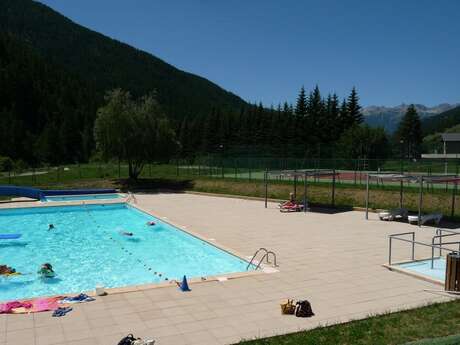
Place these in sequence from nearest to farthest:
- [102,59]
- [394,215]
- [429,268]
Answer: [429,268] → [394,215] → [102,59]

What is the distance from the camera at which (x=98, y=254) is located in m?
14.0

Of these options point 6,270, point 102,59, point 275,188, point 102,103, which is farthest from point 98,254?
point 102,59

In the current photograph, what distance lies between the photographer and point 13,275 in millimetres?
11305

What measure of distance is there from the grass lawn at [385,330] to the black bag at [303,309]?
665 millimetres

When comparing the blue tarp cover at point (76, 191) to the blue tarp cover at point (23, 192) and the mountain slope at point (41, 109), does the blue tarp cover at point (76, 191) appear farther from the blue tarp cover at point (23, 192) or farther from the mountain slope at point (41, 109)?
the mountain slope at point (41, 109)

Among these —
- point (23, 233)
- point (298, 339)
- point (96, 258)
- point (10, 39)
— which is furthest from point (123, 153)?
point (10, 39)

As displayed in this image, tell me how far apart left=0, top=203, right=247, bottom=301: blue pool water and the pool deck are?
42.8 inches

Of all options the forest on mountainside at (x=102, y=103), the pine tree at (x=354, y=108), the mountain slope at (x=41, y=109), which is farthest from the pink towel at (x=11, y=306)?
the mountain slope at (x=41, y=109)

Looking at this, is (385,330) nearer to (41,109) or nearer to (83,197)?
(83,197)

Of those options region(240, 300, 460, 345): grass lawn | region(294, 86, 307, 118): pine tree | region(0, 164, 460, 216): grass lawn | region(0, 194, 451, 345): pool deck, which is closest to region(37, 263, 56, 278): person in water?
region(0, 194, 451, 345): pool deck

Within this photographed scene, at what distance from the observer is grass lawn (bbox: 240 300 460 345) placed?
561 cm

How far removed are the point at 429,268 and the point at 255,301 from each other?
4.82 metres

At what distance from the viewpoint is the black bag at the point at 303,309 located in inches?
266

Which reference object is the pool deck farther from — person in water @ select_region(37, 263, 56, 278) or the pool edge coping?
person in water @ select_region(37, 263, 56, 278)
